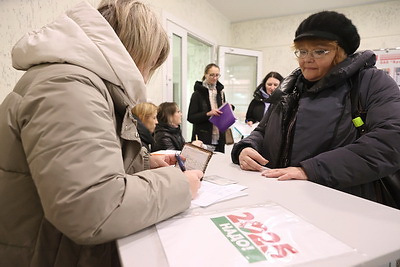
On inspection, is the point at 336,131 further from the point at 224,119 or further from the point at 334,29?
the point at 224,119

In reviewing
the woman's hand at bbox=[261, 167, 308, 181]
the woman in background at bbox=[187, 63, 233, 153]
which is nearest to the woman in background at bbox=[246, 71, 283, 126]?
the woman in background at bbox=[187, 63, 233, 153]

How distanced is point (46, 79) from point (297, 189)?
75 cm

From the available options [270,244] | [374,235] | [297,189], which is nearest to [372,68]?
[297,189]

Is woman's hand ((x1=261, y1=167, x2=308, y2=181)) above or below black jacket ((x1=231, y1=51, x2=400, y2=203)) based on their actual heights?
below

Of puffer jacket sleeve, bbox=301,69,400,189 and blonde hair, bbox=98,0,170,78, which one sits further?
puffer jacket sleeve, bbox=301,69,400,189

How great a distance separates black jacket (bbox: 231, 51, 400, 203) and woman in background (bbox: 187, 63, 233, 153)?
1830 millimetres

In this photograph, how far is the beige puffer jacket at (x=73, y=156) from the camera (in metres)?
0.48

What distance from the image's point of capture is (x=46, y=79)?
533mm

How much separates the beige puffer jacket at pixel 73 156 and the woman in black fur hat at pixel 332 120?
584mm

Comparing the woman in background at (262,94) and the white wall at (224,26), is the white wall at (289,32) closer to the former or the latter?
the white wall at (224,26)

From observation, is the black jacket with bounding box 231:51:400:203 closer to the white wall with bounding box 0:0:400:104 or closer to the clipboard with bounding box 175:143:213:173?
the clipboard with bounding box 175:143:213:173

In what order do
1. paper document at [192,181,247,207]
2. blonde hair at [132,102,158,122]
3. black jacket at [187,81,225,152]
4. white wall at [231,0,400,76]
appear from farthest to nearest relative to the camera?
white wall at [231,0,400,76]
black jacket at [187,81,225,152]
blonde hair at [132,102,158,122]
paper document at [192,181,247,207]

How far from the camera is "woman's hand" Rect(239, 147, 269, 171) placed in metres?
1.08

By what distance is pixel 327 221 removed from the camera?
1.99ft
